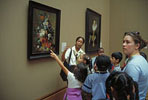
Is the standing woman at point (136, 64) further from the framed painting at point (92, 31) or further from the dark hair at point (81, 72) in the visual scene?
the framed painting at point (92, 31)

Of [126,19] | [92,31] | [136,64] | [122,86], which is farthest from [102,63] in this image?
[126,19]

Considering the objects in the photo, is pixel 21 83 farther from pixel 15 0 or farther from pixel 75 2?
pixel 75 2

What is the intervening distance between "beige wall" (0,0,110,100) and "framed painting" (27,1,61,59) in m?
0.11

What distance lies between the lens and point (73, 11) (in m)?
4.82

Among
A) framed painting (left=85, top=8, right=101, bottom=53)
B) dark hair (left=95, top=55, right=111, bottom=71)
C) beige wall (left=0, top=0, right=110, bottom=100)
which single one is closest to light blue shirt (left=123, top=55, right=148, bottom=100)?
dark hair (left=95, top=55, right=111, bottom=71)

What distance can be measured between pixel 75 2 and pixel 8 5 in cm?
254

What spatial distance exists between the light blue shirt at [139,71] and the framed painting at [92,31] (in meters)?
3.75

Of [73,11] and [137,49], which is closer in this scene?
[137,49]

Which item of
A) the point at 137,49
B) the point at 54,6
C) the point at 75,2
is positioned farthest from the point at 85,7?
the point at 137,49

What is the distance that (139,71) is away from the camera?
188 cm

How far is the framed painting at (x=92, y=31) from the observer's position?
5.72 metres

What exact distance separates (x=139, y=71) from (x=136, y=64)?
85 millimetres

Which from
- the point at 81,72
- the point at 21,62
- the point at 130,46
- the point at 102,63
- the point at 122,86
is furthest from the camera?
the point at 21,62

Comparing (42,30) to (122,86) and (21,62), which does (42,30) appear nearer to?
(21,62)
